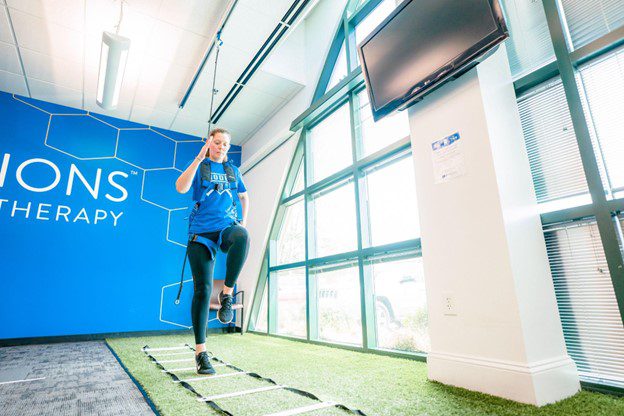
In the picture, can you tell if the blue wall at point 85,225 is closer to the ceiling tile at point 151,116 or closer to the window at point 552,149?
the ceiling tile at point 151,116

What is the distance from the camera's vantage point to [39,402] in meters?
1.47

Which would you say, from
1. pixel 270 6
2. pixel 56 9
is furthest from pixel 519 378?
pixel 56 9

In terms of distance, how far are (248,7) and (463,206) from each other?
2.80 m

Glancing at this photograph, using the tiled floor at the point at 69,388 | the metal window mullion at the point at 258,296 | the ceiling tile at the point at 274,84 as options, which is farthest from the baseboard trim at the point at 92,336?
the ceiling tile at the point at 274,84

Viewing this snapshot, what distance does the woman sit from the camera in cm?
190

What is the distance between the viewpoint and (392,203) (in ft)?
9.48

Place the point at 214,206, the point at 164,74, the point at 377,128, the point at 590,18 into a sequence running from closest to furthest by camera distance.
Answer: the point at 590,18 < the point at 214,206 < the point at 377,128 < the point at 164,74

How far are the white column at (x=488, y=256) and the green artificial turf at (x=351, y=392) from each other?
11 cm

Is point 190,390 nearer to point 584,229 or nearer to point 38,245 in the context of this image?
point 584,229

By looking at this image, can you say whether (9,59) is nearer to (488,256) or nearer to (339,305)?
(339,305)

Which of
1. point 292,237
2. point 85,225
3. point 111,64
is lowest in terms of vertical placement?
point 292,237

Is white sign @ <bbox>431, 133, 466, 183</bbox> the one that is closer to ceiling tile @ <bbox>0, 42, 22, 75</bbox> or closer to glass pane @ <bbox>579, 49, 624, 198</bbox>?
glass pane @ <bbox>579, 49, 624, 198</bbox>

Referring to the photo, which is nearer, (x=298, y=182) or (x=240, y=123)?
(x=298, y=182)

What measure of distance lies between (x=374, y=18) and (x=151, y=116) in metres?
3.51
